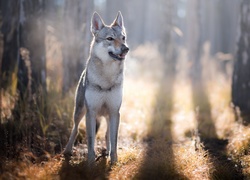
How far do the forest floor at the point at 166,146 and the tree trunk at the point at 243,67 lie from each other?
344mm

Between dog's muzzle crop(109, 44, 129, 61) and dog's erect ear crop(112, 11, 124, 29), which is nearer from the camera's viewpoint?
dog's muzzle crop(109, 44, 129, 61)

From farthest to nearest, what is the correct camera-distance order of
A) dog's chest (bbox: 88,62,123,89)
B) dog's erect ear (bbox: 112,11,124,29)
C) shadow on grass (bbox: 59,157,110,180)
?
1. dog's erect ear (bbox: 112,11,124,29)
2. dog's chest (bbox: 88,62,123,89)
3. shadow on grass (bbox: 59,157,110,180)

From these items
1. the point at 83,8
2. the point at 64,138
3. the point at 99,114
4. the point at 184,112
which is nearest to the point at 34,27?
the point at 83,8

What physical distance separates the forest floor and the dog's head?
133cm

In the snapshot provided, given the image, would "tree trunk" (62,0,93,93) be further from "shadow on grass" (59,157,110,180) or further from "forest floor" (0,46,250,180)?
"shadow on grass" (59,157,110,180)

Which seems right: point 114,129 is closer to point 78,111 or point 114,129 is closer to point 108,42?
point 78,111

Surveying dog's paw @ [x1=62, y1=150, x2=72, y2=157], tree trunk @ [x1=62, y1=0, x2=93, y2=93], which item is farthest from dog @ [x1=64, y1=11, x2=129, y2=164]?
tree trunk @ [x1=62, y1=0, x2=93, y2=93]

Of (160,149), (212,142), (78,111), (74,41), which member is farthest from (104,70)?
(74,41)

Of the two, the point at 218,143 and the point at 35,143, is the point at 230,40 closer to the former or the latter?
the point at 218,143

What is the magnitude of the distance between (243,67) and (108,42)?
3777 millimetres

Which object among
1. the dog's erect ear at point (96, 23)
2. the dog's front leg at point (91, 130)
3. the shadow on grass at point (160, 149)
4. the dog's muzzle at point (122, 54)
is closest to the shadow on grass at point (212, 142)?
the shadow on grass at point (160, 149)

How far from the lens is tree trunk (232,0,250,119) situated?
6.94 m

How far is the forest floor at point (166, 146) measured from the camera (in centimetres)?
365

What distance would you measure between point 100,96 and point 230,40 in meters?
27.0
